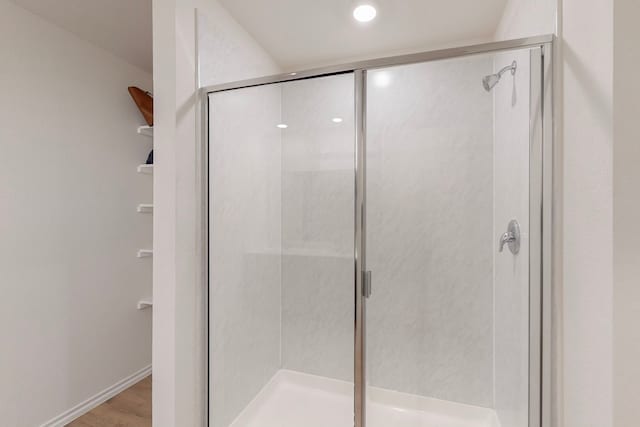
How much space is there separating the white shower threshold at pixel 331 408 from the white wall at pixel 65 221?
1267 mm

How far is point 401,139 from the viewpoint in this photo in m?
1.66

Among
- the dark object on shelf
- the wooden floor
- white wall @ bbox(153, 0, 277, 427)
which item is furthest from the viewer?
the dark object on shelf

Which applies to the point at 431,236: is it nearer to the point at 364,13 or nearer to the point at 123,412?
the point at 364,13

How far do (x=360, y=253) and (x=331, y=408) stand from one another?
0.82 metres

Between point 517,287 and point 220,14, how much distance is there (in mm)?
1924

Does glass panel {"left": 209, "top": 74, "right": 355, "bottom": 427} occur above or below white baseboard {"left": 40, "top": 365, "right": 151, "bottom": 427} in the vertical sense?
above

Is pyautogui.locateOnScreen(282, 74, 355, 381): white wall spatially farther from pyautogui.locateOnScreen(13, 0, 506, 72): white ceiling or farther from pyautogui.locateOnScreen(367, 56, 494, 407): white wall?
pyautogui.locateOnScreen(13, 0, 506, 72): white ceiling

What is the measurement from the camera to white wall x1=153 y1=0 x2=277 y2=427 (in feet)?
4.56

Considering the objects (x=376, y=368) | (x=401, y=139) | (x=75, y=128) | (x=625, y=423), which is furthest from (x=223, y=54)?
(x=625, y=423)

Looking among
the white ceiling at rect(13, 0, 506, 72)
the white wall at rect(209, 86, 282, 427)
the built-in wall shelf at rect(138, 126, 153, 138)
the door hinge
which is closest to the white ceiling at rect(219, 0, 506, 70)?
the white ceiling at rect(13, 0, 506, 72)

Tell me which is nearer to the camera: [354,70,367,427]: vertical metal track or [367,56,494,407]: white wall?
[354,70,367,427]: vertical metal track

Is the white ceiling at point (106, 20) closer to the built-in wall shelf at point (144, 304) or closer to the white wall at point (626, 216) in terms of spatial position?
the built-in wall shelf at point (144, 304)

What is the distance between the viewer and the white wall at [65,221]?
1.80 metres

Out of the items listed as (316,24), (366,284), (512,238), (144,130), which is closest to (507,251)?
(512,238)
